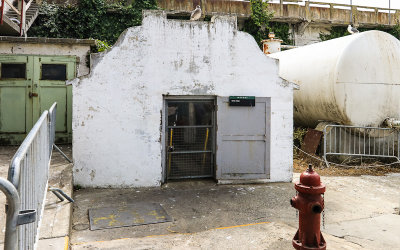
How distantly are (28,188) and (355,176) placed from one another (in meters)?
8.30

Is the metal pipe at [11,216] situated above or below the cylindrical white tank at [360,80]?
below

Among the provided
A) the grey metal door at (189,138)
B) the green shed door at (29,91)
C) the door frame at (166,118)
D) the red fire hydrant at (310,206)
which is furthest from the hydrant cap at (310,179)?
the green shed door at (29,91)

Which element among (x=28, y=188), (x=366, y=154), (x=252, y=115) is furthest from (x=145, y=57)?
(x=366, y=154)

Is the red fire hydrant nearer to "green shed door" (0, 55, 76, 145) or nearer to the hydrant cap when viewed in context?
the hydrant cap

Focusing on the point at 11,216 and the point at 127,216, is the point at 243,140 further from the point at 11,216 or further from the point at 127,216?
the point at 11,216

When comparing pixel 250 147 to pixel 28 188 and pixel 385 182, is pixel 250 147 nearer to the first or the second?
pixel 385 182

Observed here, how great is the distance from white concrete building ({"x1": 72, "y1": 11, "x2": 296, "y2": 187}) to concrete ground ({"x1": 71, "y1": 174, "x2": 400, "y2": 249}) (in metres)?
0.44

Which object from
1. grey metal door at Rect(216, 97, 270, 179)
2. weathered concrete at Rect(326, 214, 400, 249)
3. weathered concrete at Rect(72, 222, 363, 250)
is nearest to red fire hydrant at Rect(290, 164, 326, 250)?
weathered concrete at Rect(72, 222, 363, 250)

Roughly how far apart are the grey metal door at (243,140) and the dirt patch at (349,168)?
199 cm

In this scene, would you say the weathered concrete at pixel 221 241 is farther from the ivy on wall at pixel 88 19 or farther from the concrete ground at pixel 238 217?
the ivy on wall at pixel 88 19

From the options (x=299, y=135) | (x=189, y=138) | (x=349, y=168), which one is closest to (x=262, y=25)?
(x=299, y=135)

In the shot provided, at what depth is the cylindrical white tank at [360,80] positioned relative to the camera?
28.9ft

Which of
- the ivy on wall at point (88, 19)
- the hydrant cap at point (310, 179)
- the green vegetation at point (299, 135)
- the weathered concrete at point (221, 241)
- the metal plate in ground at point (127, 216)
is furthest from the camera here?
the ivy on wall at point (88, 19)

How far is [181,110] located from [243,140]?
159 cm
